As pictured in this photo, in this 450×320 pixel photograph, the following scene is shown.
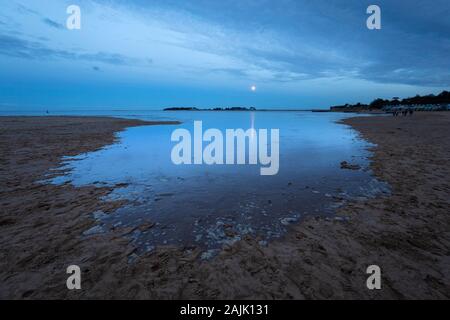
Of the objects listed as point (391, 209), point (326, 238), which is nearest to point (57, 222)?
point (326, 238)

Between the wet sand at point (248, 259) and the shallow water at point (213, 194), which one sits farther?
the shallow water at point (213, 194)

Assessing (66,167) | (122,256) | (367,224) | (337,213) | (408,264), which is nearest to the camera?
(408,264)

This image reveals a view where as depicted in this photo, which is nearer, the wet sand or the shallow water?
the wet sand

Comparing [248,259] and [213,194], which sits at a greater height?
[213,194]

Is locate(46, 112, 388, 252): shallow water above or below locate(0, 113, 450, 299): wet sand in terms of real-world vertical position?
above

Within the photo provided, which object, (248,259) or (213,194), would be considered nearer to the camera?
(248,259)

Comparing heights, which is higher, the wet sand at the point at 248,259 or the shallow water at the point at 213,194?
the shallow water at the point at 213,194
